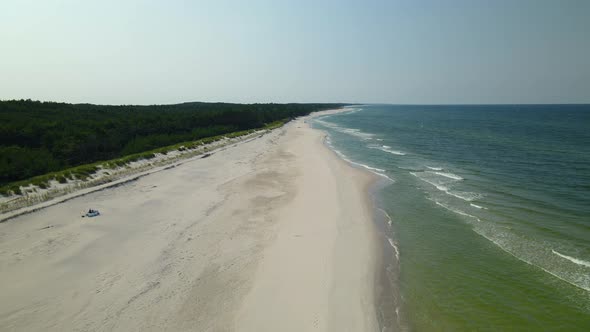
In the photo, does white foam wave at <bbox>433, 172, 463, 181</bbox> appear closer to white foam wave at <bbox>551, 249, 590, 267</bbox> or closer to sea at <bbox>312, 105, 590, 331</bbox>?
sea at <bbox>312, 105, 590, 331</bbox>

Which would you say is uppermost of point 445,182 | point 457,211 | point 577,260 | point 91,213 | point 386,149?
point 91,213

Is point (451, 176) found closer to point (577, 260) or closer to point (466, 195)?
point (466, 195)

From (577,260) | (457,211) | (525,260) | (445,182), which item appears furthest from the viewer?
(445,182)

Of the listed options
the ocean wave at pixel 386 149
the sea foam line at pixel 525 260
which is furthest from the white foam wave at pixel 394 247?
the ocean wave at pixel 386 149

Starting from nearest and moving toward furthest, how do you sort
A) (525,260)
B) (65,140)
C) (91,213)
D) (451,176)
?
(525,260) → (91,213) → (451,176) → (65,140)

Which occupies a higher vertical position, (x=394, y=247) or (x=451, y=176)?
(x=451, y=176)

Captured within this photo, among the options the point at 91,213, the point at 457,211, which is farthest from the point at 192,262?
the point at 457,211

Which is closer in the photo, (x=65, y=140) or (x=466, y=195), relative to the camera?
(x=466, y=195)

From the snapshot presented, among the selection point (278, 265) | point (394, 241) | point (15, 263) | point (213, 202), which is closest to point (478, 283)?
point (394, 241)
